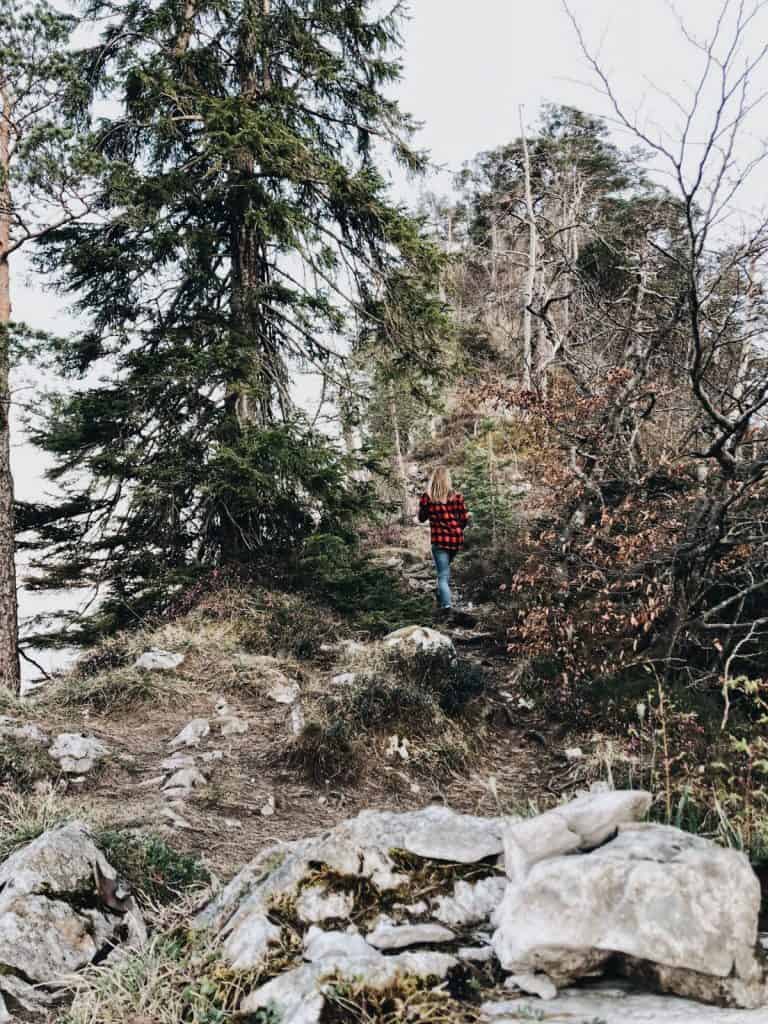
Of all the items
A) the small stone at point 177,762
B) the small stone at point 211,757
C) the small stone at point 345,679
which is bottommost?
the small stone at point 211,757

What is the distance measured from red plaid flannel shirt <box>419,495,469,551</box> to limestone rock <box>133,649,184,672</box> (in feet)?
12.5

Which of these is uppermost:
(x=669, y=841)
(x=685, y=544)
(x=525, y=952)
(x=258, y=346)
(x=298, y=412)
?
(x=258, y=346)

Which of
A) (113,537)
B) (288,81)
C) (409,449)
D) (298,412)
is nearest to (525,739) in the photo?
(298,412)

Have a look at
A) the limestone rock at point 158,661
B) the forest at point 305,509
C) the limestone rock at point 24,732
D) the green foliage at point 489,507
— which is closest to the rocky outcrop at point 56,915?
the forest at point 305,509

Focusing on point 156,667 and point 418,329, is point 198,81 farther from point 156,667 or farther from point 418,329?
point 156,667

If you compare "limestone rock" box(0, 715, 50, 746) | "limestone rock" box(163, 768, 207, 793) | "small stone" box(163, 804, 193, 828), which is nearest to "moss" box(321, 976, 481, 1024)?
"small stone" box(163, 804, 193, 828)

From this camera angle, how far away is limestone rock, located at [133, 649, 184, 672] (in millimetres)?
7449

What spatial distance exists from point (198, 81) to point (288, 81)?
130 cm

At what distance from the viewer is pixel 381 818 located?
3.04m

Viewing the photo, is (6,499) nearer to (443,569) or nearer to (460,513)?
(443,569)

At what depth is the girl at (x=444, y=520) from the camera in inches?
388

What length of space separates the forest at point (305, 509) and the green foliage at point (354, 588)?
0.05 m

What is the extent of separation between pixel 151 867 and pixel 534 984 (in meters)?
2.17

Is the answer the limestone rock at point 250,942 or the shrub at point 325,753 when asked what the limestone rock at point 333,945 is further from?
the shrub at point 325,753
